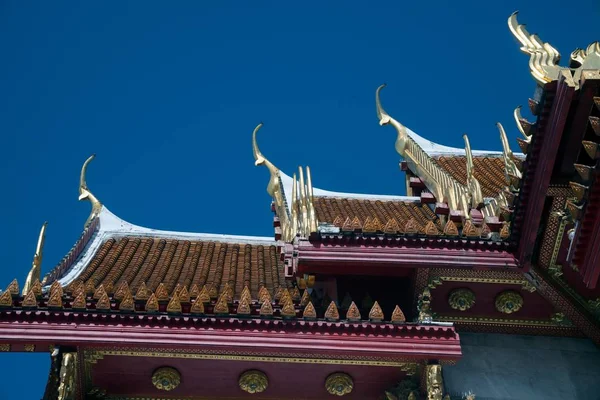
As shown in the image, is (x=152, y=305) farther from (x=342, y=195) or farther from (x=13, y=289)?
(x=342, y=195)

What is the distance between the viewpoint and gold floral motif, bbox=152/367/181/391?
1294 cm

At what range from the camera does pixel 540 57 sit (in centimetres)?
1254

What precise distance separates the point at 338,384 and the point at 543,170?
4331 mm

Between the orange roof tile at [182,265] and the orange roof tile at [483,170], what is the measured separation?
4825 millimetres

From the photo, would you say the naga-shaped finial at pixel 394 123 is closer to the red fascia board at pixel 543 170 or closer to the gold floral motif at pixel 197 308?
the red fascia board at pixel 543 170

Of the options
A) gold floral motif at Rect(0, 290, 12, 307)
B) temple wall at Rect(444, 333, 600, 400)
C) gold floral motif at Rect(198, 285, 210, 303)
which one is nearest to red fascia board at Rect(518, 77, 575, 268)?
temple wall at Rect(444, 333, 600, 400)

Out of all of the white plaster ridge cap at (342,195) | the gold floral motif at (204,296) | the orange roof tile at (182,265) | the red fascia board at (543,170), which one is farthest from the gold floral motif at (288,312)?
the white plaster ridge cap at (342,195)

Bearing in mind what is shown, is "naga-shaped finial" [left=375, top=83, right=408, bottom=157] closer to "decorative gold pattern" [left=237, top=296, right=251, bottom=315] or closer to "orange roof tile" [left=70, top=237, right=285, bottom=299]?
"orange roof tile" [left=70, top=237, right=285, bottom=299]

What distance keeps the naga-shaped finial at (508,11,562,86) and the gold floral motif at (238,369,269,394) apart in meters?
5.80

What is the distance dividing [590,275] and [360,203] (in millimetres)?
7492

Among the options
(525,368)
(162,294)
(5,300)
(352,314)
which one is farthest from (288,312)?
(525,368)

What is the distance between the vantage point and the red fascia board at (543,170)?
12094 mm

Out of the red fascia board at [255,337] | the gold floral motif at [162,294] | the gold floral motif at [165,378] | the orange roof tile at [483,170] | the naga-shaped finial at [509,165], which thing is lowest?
the gold floral motif at [165,378]

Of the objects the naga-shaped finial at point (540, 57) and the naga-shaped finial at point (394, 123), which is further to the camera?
the naga-shaped finial at point (394, 123)
